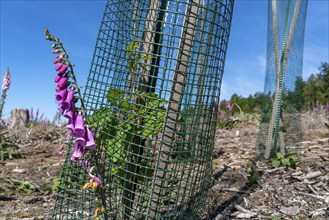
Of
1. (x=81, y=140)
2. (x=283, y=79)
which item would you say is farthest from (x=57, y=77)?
(x=283, y=79)

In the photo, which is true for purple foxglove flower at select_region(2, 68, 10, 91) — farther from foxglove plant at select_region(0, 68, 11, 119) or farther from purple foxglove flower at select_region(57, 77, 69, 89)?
purple foxglove flower at select_region(57, 77, 69, 89)

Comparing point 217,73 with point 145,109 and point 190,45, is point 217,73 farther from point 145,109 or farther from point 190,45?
point 145,109

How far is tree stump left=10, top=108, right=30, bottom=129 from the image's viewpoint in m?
11.0

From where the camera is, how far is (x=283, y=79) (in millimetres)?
5848

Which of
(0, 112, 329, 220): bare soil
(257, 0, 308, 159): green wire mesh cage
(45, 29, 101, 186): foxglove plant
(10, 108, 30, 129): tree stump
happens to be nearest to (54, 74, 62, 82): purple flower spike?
(45, 29, 101, 186): foxglove plant

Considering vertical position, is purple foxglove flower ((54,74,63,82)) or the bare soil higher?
purple foxglove flower ((54,74,63,82))

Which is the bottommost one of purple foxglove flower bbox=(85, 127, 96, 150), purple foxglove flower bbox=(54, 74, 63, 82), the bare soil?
the bare soil

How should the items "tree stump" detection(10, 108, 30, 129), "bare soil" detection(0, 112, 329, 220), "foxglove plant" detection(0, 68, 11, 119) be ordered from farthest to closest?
1. "tree stump" detection(10, 108, 30, 129)
2. "foxglove plant" detection(0, 68, 11, 119)
3. "bare soil" detection(0, 112, 329, 220)

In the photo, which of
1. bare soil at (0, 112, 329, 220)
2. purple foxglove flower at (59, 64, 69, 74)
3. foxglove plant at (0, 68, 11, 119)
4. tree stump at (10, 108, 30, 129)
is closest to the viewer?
purple foxglove flower at (59, 64, 69, 74)

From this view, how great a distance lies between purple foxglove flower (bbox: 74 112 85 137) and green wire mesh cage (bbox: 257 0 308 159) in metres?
4.16

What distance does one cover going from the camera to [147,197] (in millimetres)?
2584

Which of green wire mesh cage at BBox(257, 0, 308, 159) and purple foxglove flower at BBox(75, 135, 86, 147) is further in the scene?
green wire mesh cage at BBox(257, 0, 308, 159)

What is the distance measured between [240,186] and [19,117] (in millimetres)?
8312

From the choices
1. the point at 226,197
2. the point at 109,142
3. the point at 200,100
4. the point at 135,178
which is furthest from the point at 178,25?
the point at 226,197
